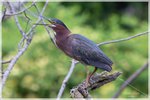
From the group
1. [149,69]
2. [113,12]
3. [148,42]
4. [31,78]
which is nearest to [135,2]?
[113,12]

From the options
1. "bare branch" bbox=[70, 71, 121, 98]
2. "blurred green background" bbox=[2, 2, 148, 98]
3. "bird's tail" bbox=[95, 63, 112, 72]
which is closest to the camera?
"bird's tail" bbox=[95, 63, 112, 72]

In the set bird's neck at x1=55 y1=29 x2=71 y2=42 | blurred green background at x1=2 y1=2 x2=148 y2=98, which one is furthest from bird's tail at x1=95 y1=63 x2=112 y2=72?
blurred green background at x1=2 y1=2 x2=148 y2=98

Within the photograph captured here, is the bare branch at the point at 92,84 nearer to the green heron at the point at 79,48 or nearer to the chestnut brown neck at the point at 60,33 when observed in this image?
the green heron at the point at 79,48

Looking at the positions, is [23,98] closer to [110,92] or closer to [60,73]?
[60,73]

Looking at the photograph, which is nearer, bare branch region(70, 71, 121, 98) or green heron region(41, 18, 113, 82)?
green heron region(41, 18, 113, 82)

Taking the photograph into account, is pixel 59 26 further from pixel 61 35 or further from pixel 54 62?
pixel 54 62

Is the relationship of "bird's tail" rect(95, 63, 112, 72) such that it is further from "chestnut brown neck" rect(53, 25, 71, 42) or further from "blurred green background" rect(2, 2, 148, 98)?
"blurred green background" rect(2, 2, 148, 98)

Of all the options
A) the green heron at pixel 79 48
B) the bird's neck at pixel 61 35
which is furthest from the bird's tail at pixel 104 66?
the bird's neck at pixel 61 35

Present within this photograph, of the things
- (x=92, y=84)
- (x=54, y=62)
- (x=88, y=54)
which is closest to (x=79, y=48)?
(x=88, y=54)

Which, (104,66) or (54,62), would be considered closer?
(104,66)
